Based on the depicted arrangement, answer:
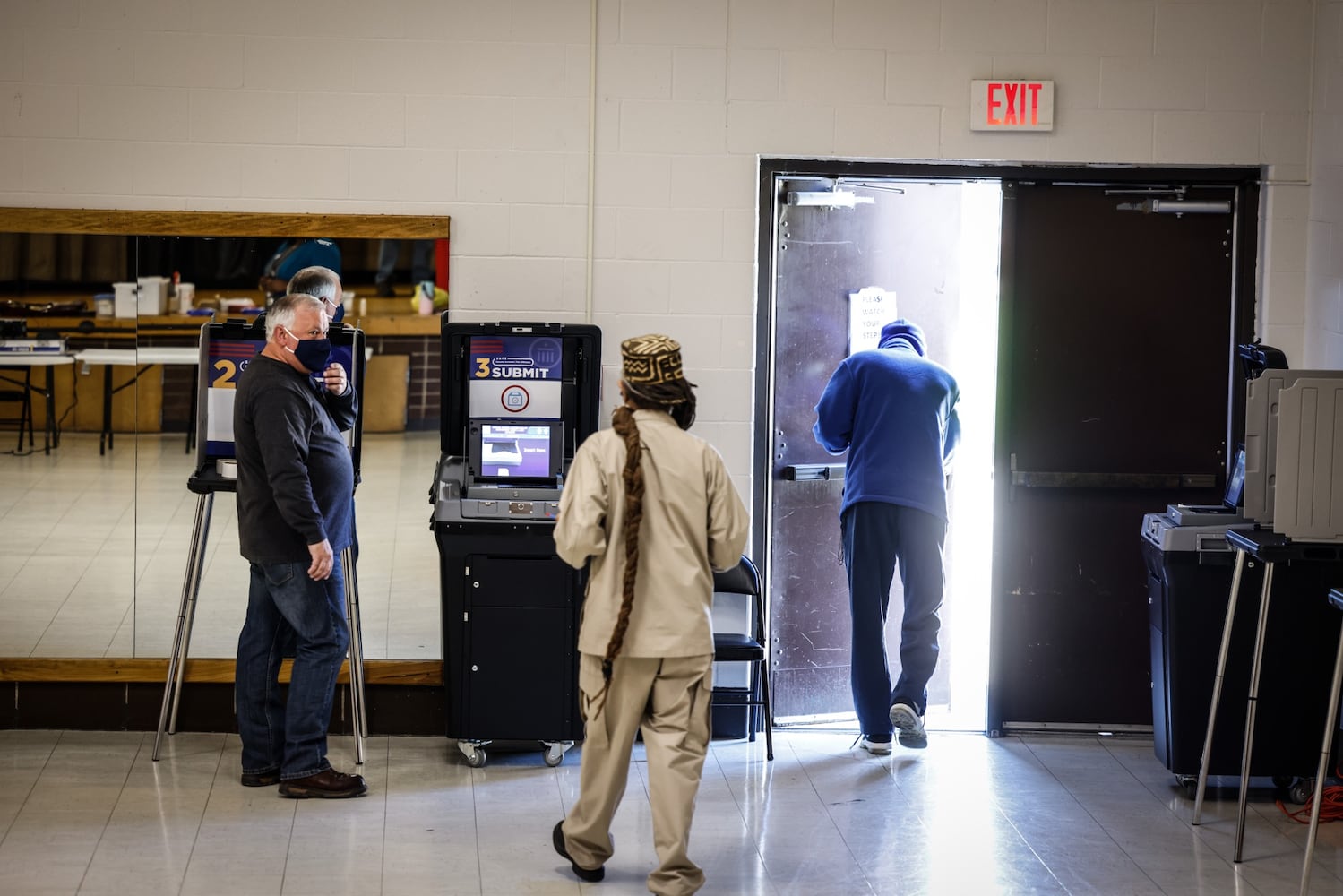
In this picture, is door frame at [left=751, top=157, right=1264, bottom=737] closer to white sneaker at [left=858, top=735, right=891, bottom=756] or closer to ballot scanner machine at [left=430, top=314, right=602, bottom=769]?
white sneaker at [left=858, top=735, right=891, bottom=756]

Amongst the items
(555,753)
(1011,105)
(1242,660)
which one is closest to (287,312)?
(555,753)

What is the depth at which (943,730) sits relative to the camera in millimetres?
5715

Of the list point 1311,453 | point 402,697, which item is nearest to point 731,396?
point 402,697

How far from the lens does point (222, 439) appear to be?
5109mm

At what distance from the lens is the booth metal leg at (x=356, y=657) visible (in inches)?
197

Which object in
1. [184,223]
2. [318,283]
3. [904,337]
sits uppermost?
[184,223]

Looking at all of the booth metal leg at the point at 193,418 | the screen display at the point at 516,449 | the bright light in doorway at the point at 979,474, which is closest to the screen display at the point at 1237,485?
the bright light in doorway at the point at 979,474

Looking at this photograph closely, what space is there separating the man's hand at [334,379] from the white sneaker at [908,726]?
2.25 metres

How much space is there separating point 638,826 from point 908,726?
1295 mm

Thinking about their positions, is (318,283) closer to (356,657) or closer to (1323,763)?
(356,657)

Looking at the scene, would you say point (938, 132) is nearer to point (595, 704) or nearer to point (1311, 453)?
point (1311, 453)

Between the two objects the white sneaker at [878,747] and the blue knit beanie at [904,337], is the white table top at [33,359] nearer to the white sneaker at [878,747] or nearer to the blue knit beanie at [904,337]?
the blue knit beanie at [904,337]

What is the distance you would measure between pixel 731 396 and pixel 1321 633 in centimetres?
211

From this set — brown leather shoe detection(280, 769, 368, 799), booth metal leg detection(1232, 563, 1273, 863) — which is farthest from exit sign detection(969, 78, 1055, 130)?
brown leather shoe detection(280, 769, 368, 799)
